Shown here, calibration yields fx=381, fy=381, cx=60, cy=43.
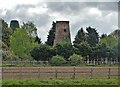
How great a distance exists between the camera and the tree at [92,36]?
83.1 m

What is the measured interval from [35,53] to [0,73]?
1014 inches

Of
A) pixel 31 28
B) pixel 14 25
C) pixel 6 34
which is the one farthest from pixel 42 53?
pixel 14 25

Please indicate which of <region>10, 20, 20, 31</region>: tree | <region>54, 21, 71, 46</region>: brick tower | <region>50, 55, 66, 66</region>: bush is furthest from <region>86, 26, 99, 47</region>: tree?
<region>50, 55, 66, 66</region>: bush

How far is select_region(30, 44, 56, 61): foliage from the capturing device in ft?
168

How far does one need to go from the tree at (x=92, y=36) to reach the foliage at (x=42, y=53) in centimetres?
3071

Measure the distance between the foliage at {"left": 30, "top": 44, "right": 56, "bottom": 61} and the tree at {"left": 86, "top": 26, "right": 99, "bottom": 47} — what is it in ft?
101

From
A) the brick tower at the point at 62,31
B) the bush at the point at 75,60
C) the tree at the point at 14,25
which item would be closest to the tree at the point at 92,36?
the brick tower at the point at 62,31

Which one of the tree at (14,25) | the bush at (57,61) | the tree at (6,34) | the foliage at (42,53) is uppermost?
the tree at (14,25)

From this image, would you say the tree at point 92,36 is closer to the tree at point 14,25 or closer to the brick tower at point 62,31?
the brick tower at point 62,31

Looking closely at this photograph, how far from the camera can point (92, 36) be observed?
274 ft

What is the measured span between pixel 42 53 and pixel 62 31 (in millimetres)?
15850

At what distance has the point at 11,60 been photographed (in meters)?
50.1

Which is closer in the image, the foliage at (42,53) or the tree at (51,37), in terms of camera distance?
the foliage at (42,53)

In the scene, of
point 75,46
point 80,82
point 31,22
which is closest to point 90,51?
point 75,46
